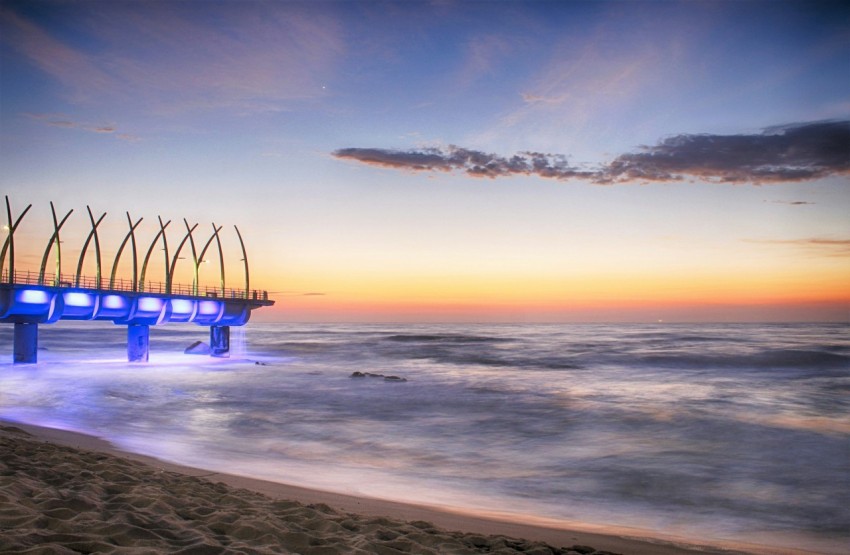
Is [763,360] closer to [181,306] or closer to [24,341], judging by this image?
[181,306]

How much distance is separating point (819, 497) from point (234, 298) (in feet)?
144

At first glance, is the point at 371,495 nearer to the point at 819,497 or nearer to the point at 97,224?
the point at 819,497

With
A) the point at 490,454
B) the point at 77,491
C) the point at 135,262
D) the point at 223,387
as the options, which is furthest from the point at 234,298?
the point at 77,491

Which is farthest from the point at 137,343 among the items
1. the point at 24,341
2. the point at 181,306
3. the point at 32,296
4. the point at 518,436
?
the point at 518,436

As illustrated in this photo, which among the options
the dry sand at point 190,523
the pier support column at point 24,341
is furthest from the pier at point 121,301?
the dry sand at point 190,523

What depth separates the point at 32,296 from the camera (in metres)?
33.2

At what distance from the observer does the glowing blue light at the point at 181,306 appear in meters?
43.4

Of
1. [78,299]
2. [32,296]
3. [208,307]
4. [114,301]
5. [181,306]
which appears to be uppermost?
[32,296]

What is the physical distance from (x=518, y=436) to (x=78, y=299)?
3037 cm

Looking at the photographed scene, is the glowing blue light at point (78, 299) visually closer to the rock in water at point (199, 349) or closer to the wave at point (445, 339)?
the rock in water at point (199, 349)

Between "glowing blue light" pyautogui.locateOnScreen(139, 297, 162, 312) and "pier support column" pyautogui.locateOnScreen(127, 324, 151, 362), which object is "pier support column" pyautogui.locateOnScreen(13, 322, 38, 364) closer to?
"glowing blue light" pyautogui.locateOnScreen(139, 297, 162, 312)

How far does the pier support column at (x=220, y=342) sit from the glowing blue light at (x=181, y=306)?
5969 millimetres

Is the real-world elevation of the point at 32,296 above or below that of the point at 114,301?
above

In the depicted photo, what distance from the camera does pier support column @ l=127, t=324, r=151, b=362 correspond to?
42281mm
